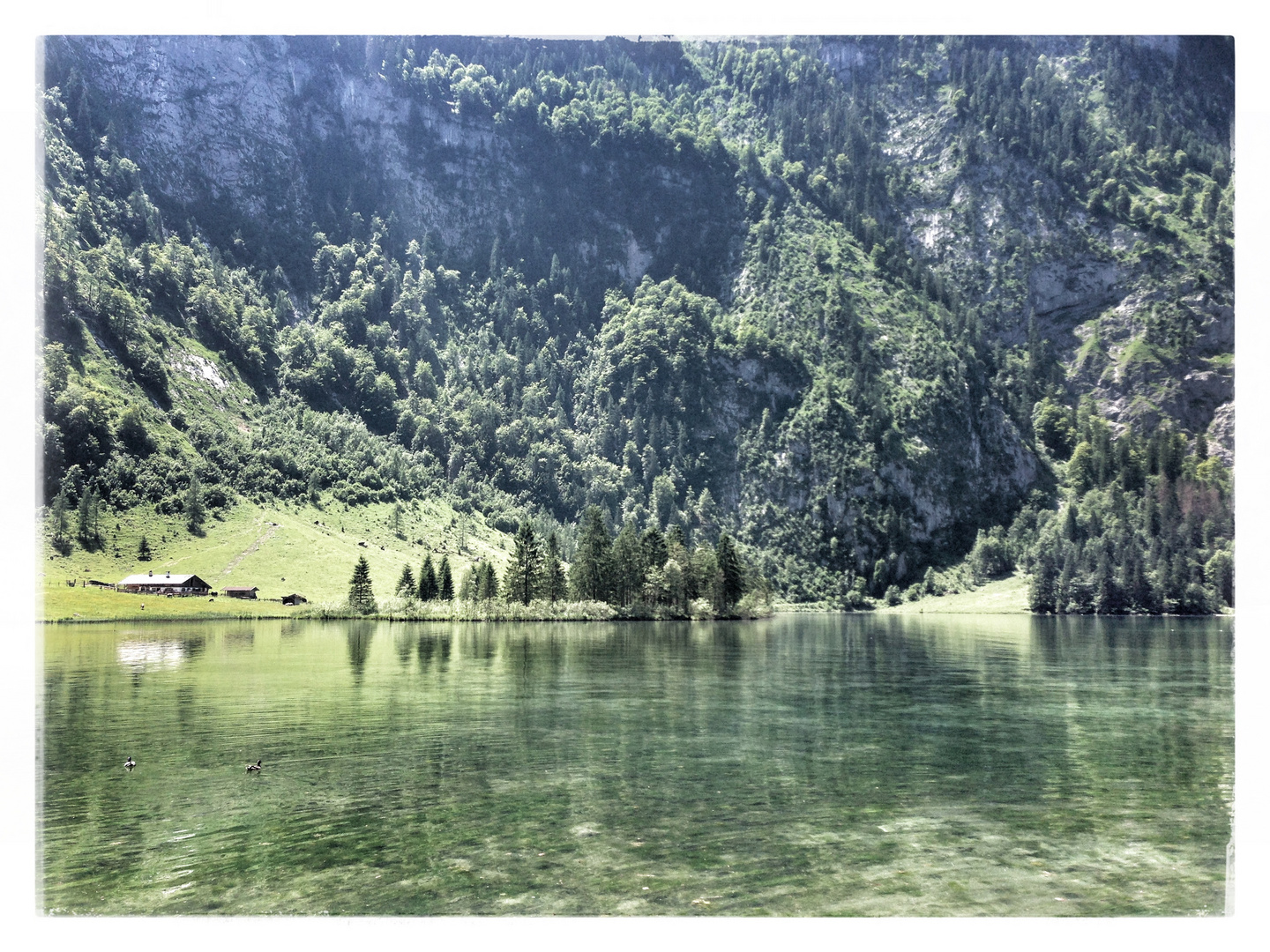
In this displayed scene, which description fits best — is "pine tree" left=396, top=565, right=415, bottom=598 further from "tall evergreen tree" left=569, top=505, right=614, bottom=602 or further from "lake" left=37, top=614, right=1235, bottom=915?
"lake" left=37, top=614, right=1235, bottom=915

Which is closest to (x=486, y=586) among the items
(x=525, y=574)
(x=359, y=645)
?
(x=525, y=574)

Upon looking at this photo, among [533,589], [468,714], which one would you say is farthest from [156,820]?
[533,589]

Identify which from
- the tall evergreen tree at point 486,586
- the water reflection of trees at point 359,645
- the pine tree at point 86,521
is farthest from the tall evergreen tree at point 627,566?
the pine tree at point 86,521

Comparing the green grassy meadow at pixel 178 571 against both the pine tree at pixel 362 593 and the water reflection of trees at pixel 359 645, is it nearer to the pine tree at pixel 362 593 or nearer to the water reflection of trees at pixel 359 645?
the pine tree at pixel 362 593

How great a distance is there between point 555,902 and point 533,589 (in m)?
129

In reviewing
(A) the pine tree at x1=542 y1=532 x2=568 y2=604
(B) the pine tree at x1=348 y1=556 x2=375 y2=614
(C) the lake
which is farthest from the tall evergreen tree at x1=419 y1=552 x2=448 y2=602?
(C) the lake

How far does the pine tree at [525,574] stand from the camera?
14900 centimetres

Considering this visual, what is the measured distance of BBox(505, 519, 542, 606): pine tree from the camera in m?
149

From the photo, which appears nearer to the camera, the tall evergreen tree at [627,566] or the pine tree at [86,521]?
the tall evergreen tree at [627,566]

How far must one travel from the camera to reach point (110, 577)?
557 ft

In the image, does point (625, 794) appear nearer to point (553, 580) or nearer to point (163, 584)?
point (553, 580)

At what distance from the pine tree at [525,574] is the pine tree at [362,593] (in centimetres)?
2176

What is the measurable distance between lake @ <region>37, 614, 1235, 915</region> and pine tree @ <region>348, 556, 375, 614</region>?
84688 mm
